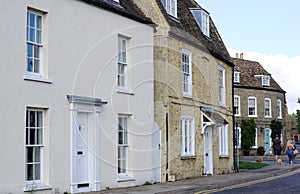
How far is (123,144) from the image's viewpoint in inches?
797

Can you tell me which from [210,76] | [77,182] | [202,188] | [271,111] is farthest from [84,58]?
[271,111]

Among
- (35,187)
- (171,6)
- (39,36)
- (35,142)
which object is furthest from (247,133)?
(35,187)

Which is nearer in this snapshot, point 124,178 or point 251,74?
point 124,178

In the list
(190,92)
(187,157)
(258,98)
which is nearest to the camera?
(187,157)

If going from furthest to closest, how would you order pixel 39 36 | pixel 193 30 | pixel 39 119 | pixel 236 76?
1. pixel 236 76
2. pixel 193 30
3. pixel 39 36
4. pixel 39 119

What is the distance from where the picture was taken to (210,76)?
93.3ft

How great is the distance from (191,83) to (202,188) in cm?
685

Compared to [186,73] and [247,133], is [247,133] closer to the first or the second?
[247,133]

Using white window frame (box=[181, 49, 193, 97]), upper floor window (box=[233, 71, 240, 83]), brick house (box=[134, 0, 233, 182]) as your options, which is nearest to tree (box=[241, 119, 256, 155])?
upper floor window (box=[233, 71, 240, 83])

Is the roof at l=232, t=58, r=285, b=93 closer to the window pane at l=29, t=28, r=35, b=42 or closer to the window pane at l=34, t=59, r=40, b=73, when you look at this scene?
the window pane at l=34, t=59, r=40, b=73

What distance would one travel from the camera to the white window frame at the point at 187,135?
81.9ft

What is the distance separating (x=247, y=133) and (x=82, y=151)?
38.6 metres

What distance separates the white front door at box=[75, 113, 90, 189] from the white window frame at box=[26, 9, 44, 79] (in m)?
2.35

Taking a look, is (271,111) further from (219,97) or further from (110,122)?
(110,122)
